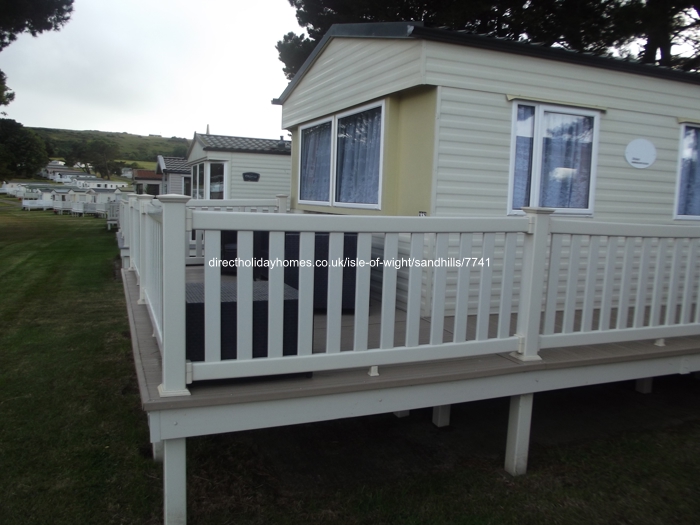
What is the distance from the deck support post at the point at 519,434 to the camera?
125 inches

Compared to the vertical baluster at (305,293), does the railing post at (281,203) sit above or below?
above

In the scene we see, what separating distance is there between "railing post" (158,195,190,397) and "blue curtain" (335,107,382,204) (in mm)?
2847

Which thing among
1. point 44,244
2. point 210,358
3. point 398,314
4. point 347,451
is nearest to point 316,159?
point 398,314

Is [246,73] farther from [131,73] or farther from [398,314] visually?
[398,314]

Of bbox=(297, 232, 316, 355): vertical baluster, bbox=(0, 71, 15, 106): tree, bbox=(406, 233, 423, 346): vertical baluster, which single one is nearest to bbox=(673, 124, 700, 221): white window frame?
bbox=(406, 233, 423, 346): vertical baluster

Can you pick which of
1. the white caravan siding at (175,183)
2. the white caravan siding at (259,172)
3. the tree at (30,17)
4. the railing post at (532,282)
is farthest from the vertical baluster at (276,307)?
the white caravan siding at (175,183)

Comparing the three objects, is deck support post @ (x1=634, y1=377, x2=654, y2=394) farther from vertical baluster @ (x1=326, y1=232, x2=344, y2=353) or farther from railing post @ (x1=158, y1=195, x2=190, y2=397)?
railing post @ (x1=158, y1=195, x2=190, y2=397)

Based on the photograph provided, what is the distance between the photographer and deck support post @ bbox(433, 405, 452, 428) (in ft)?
13.0

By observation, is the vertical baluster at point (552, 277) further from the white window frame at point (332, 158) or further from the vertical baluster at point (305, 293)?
the white window frame at point (332, 158)

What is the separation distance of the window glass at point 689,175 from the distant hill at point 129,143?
92.6 meters

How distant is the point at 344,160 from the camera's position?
5.57 meters

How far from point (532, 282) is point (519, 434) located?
892 mm

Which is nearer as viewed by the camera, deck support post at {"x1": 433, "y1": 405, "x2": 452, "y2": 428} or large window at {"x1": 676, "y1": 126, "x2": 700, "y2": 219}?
deck support post at {"x1": 433, "y1": 405, "x2": 452, "y2": 428}

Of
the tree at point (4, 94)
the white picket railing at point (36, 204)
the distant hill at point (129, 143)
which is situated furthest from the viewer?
the distant hill at point (129, 143)
